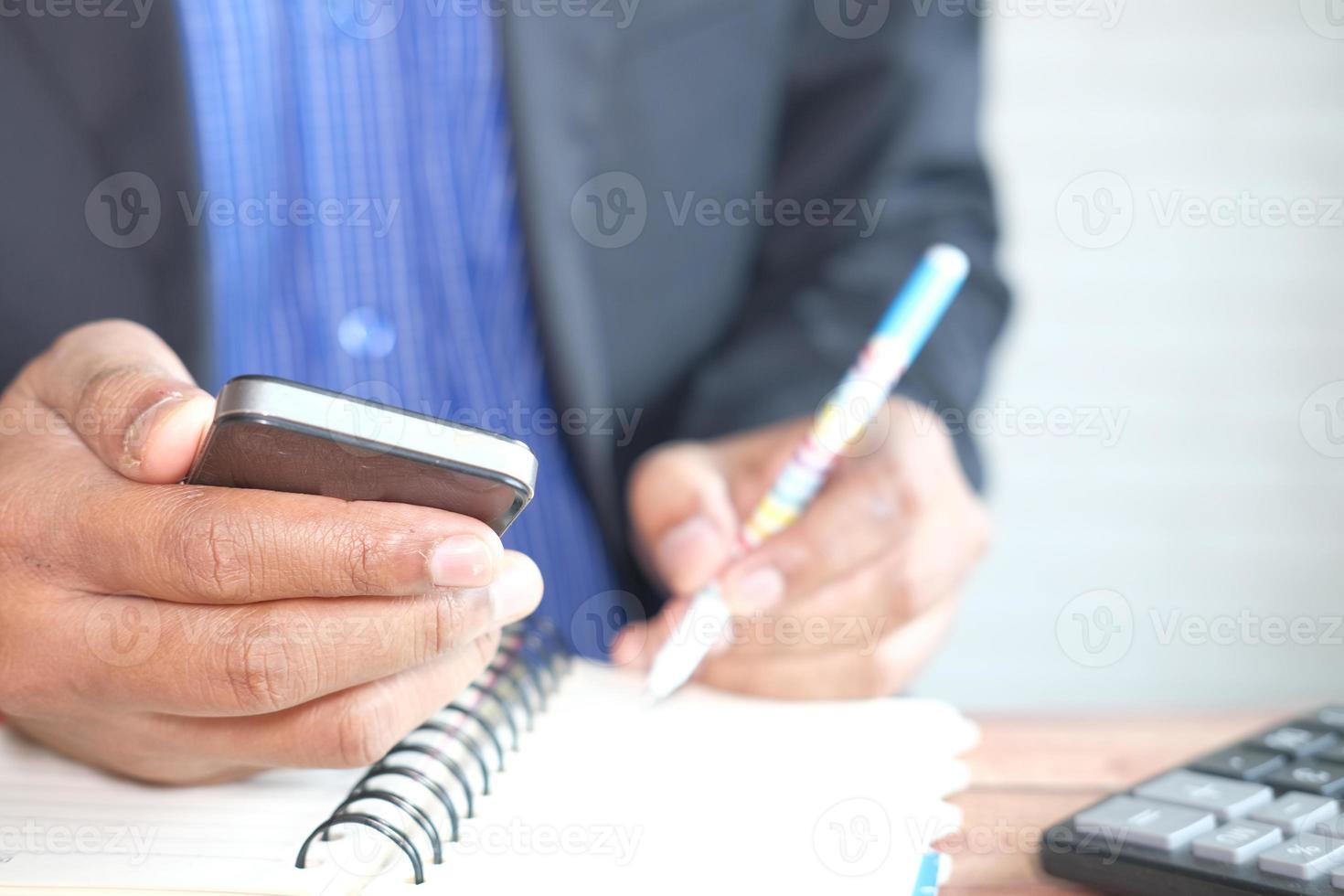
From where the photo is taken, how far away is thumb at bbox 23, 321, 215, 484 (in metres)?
0.39

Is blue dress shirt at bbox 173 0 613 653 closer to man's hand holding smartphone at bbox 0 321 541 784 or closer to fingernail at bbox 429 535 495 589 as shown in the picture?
man's hand holding smartphone at bbox 0 321 541 784

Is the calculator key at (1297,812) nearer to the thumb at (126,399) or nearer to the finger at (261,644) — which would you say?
the finger at (261,644)

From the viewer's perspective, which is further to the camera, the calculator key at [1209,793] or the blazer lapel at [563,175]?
the blazer lapel at [563,175]

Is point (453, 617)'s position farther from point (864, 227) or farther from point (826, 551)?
point (864, 227)

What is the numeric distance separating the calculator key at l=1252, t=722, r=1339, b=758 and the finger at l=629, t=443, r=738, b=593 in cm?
32

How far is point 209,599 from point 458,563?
0.34ft

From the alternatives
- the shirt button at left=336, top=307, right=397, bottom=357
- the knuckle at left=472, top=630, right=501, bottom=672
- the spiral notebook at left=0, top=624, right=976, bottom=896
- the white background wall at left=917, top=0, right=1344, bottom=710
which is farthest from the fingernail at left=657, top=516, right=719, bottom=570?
the white background wall at left=917, top=0, right=1344, bottom=710

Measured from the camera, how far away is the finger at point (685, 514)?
690 millimetres

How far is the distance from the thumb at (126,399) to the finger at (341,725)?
105 mm

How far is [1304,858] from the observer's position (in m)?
0.39

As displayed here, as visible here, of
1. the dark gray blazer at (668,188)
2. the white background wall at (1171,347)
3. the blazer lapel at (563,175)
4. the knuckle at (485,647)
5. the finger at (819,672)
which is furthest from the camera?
the white background wall at (1171,347)

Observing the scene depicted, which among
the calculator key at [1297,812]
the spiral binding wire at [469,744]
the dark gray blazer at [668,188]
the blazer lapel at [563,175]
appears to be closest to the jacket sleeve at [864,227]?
the dark gray blazer at [668,188]

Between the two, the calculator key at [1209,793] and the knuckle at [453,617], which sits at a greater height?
the knuckle at [453,617]

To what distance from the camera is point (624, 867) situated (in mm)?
403
